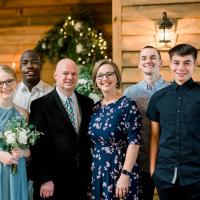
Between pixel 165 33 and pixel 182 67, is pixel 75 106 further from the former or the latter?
pixel 165 33

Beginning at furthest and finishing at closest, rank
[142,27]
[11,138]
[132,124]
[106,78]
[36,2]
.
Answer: [36,2], [142,27], [106,78], [132,124], [11,138]

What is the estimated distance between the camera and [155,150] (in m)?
3.18

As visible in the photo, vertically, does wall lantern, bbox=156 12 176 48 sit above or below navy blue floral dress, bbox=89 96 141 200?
above

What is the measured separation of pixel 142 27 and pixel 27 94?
143 cm

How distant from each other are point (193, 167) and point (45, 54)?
15.4 feet

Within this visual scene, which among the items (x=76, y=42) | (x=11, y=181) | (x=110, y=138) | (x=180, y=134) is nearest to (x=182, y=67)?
(x=180, y=134)

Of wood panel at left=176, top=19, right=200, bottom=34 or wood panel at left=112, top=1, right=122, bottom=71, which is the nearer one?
wood panel at left=176, top=19, right=200, bottom=34

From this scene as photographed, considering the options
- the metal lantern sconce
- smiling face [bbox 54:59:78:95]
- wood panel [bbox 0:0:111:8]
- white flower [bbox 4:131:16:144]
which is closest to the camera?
white flower [bbox 4:131:16:144]

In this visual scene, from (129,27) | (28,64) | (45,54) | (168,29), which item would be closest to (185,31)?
(168,29)

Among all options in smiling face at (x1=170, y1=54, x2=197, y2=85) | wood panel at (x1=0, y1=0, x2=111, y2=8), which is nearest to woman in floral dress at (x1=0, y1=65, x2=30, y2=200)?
smiling face at (x1=170, y1=54, x2=197, y2=85)

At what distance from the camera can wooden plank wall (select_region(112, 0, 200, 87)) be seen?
181 inches

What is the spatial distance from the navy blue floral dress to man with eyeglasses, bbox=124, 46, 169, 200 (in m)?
0.22

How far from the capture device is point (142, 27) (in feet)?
15.4

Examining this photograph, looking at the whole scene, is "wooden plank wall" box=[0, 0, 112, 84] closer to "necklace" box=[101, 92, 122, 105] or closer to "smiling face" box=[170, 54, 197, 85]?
"necklace" box=[101, 92, 122, 105]
